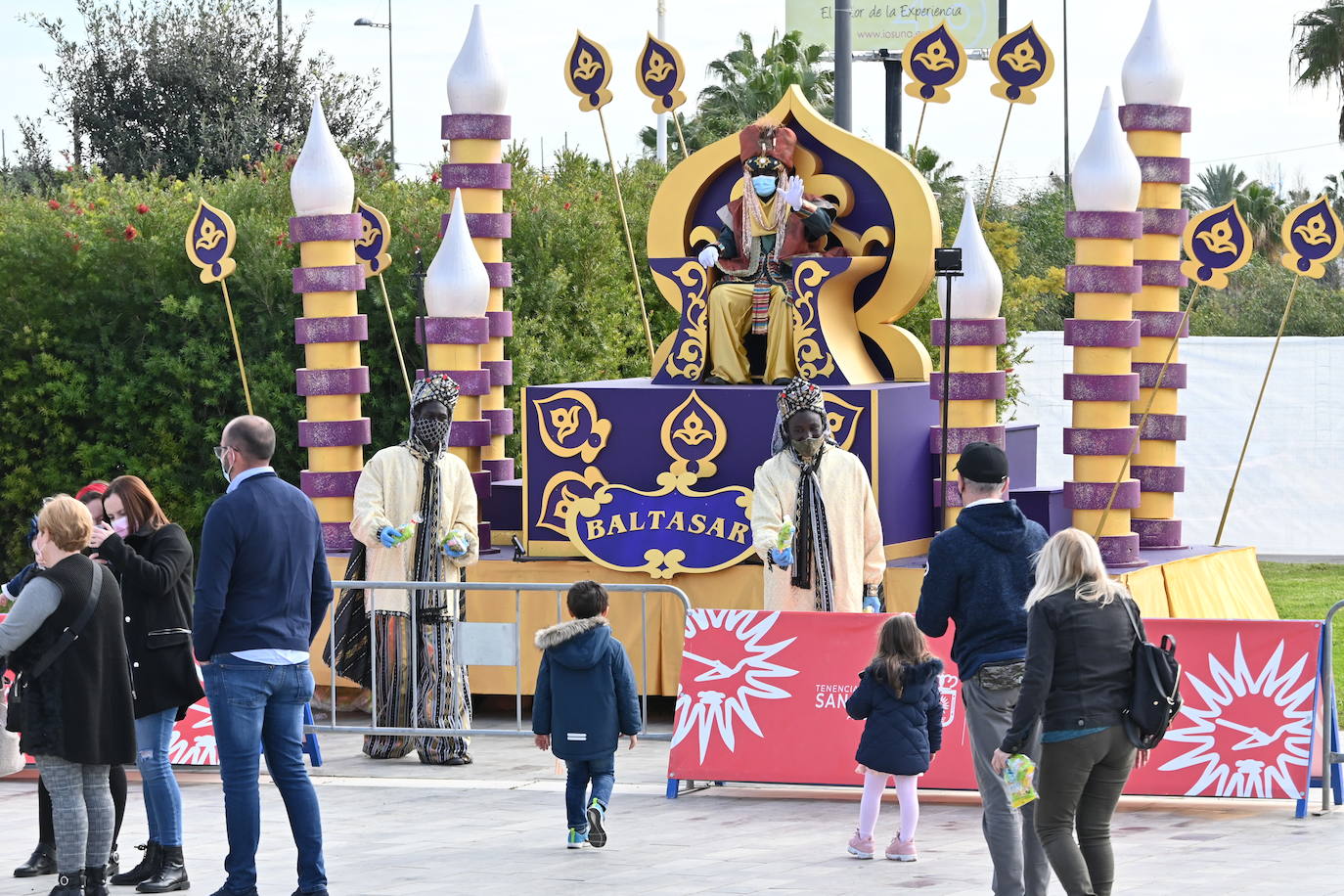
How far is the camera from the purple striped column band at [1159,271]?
13.6m

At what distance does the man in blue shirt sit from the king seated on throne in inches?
228

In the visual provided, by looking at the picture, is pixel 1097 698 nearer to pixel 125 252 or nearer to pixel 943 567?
pixel 943 567

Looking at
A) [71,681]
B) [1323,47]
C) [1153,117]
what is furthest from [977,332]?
[1323,47]

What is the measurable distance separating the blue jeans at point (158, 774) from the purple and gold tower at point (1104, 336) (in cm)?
657

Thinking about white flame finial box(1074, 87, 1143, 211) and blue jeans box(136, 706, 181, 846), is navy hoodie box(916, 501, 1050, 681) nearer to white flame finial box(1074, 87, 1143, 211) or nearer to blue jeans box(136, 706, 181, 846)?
blue jeans box(136, 706, 181, 846)

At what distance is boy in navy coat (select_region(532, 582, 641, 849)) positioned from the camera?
816 centimetres

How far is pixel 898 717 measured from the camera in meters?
7.95

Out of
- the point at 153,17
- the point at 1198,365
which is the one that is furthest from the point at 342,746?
the point at 153,17

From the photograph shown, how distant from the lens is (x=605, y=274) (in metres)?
18.0

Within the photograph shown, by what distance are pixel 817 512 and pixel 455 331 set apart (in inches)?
142

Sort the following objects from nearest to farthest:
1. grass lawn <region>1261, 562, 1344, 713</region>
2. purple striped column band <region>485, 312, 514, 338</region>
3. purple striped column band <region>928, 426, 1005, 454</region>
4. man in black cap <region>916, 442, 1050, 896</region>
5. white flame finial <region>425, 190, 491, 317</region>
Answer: man in black cap <region>916, 442, 1050, 896</region>
purple striped column band <region>928, 426, 1005, 454</region>
white flame finial <region>425, 190, 491, 317</region>
purple striped column band <region>485, 312, 514, 338</region>
grass lawn <region>1261, 562, 1344, 713</region>

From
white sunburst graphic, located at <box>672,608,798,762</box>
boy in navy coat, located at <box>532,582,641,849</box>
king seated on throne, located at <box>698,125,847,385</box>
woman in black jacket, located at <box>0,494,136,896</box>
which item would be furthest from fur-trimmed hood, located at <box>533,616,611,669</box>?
king seated on throne, located at <box>698,125,847,385</box>

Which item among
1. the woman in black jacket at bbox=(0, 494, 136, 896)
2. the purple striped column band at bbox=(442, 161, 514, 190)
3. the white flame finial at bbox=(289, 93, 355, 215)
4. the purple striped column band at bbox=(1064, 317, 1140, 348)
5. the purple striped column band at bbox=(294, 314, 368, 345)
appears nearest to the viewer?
the woman in black jacket at bbox=(0, 494, 136, 896)

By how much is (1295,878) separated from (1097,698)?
176 centimetres
